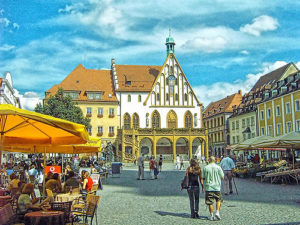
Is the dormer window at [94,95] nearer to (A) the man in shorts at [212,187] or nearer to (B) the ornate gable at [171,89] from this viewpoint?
(B) the ornate gable at [171,89]

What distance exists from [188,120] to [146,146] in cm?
757

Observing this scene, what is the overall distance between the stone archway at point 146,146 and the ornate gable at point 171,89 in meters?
5.77

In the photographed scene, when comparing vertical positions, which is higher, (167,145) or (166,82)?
(166,82)

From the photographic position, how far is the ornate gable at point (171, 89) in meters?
54.6

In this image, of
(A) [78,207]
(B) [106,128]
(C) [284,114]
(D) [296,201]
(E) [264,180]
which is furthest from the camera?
(B) [106,128]

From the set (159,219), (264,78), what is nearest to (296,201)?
(159,219)

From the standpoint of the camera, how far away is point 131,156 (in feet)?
164

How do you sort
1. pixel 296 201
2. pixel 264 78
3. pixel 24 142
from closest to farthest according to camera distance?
pixel 24 142 < pixel 296 201 < pixel 264 78

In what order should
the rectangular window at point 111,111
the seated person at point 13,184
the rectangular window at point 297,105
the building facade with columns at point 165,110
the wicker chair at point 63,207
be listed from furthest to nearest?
the rectangular window at point 111,111
the building facade with columns at point 165,110
the rectangular window at point 297,105
the seated person at point 13,184
the wicker chair at point 63,207

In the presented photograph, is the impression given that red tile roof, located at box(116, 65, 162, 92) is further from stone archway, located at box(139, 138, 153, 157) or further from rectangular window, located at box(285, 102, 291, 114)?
rectangular window, located at box(285, 102, 291, 114)

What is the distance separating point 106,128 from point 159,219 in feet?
147

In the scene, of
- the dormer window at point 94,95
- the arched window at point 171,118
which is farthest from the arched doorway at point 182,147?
the dormer window at point 94,95

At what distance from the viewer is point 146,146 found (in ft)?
184

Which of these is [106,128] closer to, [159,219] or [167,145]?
[167,145]
